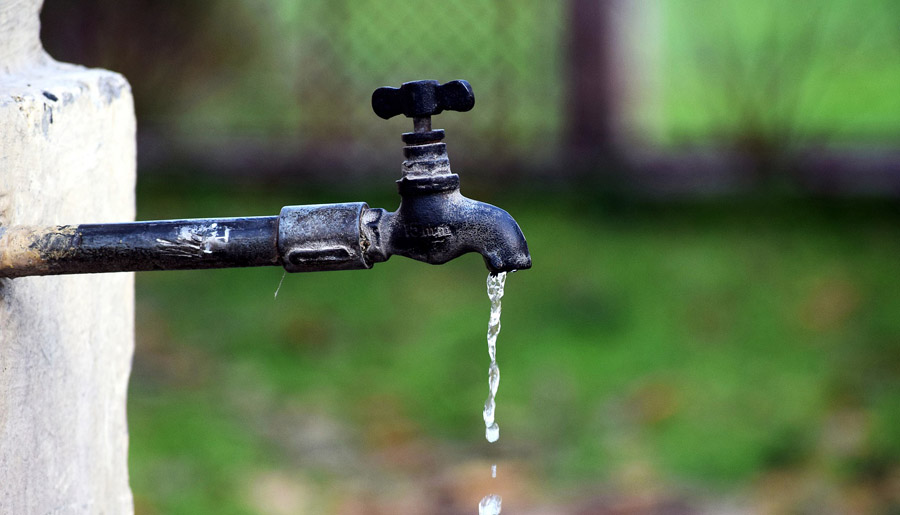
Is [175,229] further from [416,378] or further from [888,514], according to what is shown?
[416,378]

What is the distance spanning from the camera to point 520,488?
2.52 m

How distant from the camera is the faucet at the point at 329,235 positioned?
2.66 ft

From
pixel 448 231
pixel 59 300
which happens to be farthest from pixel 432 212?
pixel 59 300

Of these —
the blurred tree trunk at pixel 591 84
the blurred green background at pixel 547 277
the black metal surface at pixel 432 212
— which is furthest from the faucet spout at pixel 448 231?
the blurred tree trunk at pixel 591 84

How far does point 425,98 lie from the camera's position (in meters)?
0.86

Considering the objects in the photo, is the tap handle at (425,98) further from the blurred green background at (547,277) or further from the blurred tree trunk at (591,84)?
the blurred tree trunk at (591,84)

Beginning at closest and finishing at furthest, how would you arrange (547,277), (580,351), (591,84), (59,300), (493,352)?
(59,300)
(493,352)
(580,351)
(547,277)
(591,84)

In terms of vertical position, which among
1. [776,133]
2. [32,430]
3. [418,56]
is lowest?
[32,430]

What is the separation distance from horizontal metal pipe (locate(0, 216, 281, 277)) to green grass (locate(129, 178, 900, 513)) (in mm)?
1685

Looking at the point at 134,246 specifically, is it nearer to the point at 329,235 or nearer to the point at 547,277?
the point at 329,235

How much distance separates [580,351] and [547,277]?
0.46 m

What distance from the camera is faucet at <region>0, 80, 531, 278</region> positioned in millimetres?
811

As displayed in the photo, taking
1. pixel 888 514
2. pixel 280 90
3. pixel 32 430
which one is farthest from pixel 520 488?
pixel 280 90

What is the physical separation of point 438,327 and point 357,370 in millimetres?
359
